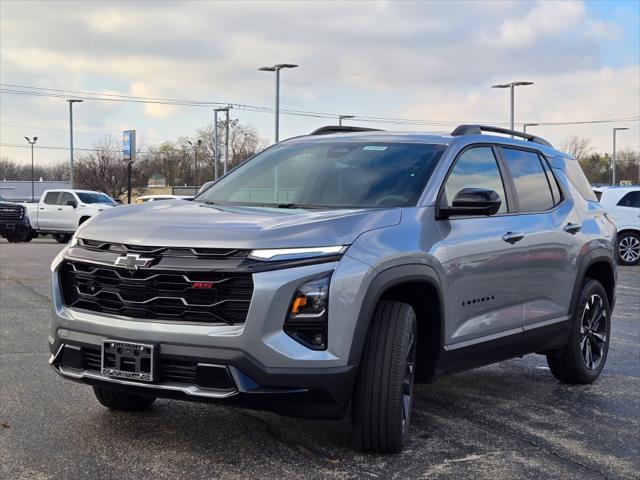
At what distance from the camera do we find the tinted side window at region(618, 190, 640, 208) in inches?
677

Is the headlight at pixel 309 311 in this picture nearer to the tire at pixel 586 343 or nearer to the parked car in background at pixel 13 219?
the tire at pixel 586 343

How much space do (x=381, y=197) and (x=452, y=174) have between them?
0.54 m

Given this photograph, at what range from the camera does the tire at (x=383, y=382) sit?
3926 mm

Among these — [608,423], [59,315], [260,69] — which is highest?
[260,69]

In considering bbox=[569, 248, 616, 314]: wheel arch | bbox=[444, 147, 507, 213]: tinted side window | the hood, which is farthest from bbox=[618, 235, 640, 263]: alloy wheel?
the hood

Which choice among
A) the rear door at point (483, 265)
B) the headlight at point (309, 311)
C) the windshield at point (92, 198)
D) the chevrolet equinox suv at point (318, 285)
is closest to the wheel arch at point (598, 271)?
the chevrolet equinox suv at point (318, 285)

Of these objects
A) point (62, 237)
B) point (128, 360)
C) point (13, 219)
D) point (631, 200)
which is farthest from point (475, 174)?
point (62, 237)

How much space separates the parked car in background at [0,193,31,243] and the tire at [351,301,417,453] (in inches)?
882

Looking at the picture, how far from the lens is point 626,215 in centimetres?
1722

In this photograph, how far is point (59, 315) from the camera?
412cm

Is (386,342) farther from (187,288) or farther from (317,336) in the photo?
(187,288)

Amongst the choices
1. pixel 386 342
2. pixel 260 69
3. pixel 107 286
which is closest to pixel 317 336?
pixel 386 342

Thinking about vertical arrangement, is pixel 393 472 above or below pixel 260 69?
below

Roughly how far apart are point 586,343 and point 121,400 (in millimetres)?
3701
